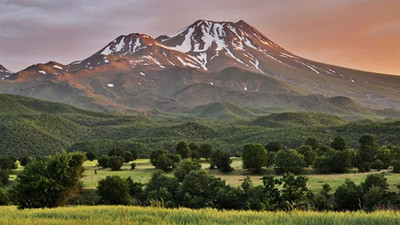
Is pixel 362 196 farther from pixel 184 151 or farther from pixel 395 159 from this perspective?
pixel 184 151

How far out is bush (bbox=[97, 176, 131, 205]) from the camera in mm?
55406

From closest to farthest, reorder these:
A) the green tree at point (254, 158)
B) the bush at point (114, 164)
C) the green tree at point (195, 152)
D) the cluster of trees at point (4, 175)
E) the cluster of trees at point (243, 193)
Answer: the cluster of trees at point (243, 193) < the cluster of trees at point (4, 175) < the green tree at point (254, 158) < the bush at point (114, 164) < the green tree at point (195, 152)

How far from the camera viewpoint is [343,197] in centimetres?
4981

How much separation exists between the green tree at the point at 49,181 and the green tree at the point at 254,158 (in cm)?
5134

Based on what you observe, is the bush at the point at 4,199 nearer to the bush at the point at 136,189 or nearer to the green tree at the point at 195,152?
the bush at the point at 136,189

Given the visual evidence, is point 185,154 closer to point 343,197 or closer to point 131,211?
point 343,197

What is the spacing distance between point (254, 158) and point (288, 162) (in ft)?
24.8

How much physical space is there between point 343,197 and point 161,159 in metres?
48.9

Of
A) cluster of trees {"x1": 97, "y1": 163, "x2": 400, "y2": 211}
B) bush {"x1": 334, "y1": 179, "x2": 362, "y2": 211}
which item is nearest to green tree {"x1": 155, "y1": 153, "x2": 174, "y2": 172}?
cluster of trees {"x1": 97, "y1": 163, "x2": 400, "y2": 211}

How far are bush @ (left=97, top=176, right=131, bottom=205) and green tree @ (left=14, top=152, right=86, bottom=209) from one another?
856 inches

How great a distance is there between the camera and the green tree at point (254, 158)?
8144cm

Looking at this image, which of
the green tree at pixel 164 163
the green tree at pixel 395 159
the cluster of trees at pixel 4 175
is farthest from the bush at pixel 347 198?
the green tree at pixel 164 163

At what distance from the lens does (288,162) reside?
76.5 metres

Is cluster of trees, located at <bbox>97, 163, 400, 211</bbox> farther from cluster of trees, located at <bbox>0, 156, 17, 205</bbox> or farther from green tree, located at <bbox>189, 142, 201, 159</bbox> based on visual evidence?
green tree, located at <bbox>189, 142, 201, 159</bbox>
